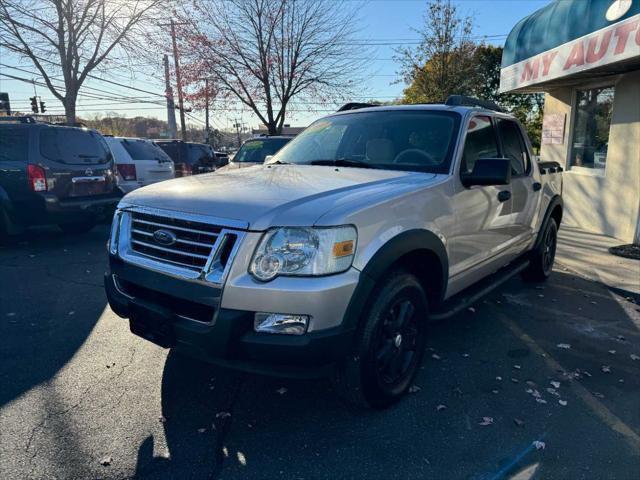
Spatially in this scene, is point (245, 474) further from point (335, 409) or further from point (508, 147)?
point (508, 147)

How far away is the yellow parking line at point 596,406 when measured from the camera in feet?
8.72

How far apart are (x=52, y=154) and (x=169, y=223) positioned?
5.24m

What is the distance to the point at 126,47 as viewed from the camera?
14.7 m

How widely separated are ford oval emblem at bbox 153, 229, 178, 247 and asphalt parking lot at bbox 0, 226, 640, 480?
3.48ft

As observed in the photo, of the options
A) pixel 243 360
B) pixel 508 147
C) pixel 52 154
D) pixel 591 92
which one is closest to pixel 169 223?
pixel 243 360

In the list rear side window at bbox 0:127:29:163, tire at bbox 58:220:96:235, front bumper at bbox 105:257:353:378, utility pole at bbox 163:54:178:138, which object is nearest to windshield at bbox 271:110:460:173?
front bumper at bbox 105:257:353:378

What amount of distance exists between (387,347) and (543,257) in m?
3.51

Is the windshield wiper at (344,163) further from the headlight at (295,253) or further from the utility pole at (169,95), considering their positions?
the utility pole at (169,95)

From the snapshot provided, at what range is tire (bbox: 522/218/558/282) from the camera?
5.29 meters

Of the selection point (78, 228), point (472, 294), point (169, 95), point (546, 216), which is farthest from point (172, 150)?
point (472, 294)

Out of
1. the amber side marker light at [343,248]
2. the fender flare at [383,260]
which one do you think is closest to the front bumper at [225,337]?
the fender flare at [383,260]

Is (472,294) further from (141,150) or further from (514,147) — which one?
(141,150)

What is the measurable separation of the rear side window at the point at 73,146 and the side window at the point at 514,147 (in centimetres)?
604

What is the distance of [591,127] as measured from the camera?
8875 millimetres
